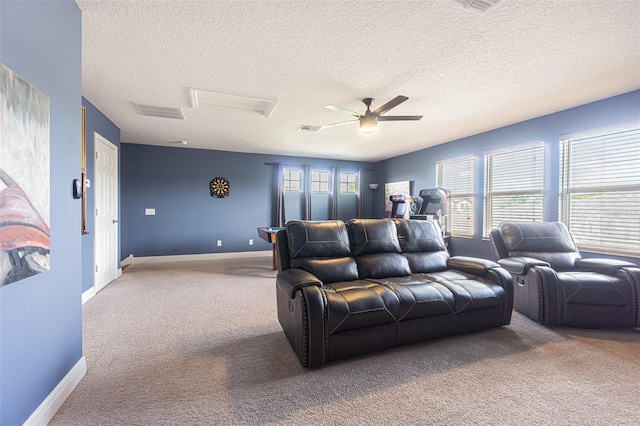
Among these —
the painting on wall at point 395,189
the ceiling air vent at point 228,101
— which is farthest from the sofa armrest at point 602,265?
the ceiling air vent at point 228,101

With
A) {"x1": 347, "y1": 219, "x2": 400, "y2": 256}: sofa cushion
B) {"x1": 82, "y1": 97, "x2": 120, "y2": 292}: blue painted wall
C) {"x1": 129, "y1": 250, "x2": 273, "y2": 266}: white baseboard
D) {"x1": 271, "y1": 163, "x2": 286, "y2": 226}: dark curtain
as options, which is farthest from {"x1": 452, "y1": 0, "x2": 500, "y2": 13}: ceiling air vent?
{"x1": 129, "y1": 250, "x2": 273, "y2": 266}: white baseboard

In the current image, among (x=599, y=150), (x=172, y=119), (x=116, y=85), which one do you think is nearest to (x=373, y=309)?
(x=116, y=85)

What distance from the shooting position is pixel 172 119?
4105 millimetres

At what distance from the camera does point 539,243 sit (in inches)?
128

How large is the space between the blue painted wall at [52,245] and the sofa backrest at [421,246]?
281 centimetres

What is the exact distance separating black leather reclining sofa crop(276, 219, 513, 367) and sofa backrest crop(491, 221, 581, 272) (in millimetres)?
838

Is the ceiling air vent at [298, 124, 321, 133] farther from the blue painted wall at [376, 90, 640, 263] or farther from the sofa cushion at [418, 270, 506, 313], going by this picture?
the sofa cushion at [418, 270, 506, 313]

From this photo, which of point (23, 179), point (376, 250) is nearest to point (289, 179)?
point (376, 250)

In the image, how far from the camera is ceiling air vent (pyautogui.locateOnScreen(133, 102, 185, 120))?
362 cm

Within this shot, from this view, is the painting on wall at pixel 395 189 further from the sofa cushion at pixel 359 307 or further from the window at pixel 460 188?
the sofa cushion at pixel 359 307

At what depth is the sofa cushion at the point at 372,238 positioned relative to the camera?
280cm

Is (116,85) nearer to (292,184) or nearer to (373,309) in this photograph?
(373,309)

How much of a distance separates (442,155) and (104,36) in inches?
215

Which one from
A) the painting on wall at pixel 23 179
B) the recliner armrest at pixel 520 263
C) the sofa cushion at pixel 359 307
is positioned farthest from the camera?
the recliner armrest at pixel 520 263
